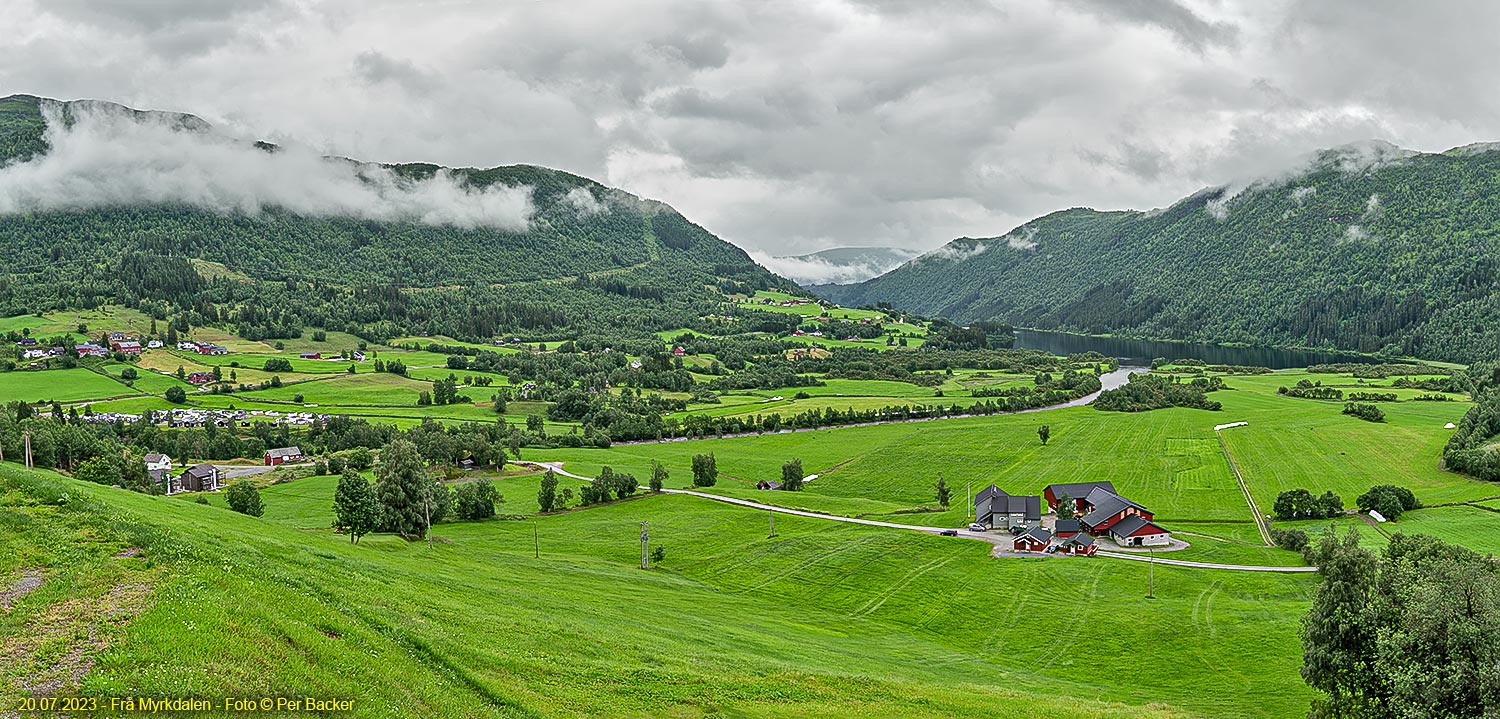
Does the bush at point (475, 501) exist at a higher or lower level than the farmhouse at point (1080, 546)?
higher

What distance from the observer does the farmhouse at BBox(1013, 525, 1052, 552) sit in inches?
3300

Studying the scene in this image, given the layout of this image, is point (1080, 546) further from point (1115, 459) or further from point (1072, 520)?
point (1115, 459)

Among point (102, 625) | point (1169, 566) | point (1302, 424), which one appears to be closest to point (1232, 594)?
point (1169, 566)

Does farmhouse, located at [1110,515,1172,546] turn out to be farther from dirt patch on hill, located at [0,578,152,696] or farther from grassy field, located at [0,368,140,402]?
grassy field, located at [0,368,140,402]

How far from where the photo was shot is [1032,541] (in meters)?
84.5

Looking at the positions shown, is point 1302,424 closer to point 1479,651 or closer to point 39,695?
point 1479,651

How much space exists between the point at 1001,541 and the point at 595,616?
2169 inches

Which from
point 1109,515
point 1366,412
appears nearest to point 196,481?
point 1109,515

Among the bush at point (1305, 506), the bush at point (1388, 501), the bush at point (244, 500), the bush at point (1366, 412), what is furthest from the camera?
the bush at point (1366, 412)

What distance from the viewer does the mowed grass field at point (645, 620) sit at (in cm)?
1983

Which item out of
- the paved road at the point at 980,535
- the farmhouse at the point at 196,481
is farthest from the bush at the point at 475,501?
the farmhouse at the point at 196,481

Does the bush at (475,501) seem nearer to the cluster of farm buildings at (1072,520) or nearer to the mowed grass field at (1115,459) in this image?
the mowed grass field at (1115,459)

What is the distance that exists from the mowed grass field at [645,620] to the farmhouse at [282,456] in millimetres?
43100

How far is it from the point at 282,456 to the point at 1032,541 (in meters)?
106
